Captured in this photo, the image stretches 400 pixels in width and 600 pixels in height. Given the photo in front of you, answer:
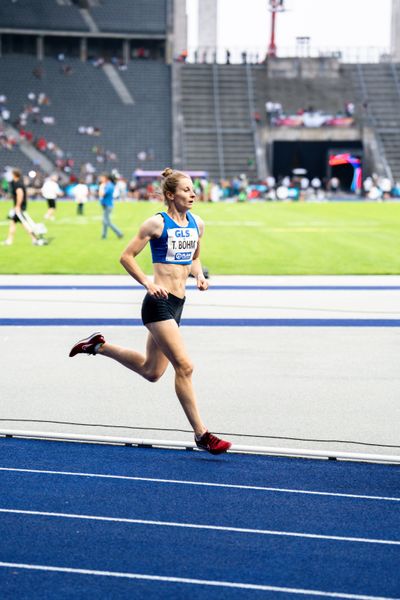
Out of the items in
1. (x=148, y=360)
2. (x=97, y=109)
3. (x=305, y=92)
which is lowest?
(x=148, y=360)

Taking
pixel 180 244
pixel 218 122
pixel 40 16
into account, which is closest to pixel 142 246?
pixel 180 244

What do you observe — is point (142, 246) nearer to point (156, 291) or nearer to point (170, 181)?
point (156, 291)

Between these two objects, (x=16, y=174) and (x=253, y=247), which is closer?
(x=16, y=174)

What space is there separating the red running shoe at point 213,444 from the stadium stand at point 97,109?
184 ft

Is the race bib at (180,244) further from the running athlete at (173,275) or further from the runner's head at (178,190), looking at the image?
the runner's head at (178,190)

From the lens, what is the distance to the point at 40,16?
7244 centimetres

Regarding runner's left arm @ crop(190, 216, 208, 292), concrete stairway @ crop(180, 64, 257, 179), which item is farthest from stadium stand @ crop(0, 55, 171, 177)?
runner's left arm @ crop(190, 216, 208, 292)

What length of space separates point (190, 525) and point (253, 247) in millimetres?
19557

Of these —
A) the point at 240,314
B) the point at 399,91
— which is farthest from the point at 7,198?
the point at 240,314

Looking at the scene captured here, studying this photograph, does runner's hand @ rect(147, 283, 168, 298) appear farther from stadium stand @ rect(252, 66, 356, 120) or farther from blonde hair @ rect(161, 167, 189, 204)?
stadium stand @ rect(252, 66, 356, 120)

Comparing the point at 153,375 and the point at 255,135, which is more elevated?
the point at 255,135

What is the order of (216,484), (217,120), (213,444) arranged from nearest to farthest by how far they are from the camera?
(216,484) < (213,444) < (217,120)

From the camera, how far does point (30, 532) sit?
4.69m

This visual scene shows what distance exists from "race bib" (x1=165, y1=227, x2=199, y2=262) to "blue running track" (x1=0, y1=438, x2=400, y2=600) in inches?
49.0
